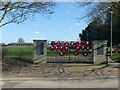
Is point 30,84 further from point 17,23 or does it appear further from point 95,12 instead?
point 95,12

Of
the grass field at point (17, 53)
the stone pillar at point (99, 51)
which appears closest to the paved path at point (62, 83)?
the stone pillar at point (99, 51)

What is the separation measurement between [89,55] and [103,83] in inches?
306

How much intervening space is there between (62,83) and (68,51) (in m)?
7.98

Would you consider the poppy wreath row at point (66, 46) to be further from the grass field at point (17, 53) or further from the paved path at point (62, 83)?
the paved path at point (62, 83)

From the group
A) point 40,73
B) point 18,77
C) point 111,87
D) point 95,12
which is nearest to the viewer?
point 111,87

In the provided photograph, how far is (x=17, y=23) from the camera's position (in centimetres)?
2031

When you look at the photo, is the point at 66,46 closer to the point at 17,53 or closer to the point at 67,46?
the point at 67,46

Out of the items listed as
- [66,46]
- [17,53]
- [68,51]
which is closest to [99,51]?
[68,51]

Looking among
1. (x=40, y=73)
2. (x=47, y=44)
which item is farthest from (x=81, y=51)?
(x=40, y=73)

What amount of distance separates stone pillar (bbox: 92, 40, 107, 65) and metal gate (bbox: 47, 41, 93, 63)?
0.71 metres

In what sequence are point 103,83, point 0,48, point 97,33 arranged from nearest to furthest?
point 103,83
point 0,48
point 97,33

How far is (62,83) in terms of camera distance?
1230 cm

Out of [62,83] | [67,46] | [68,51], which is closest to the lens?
[62,83]

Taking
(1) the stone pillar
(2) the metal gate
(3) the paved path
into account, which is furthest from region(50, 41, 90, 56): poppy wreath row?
(3) the paved path
